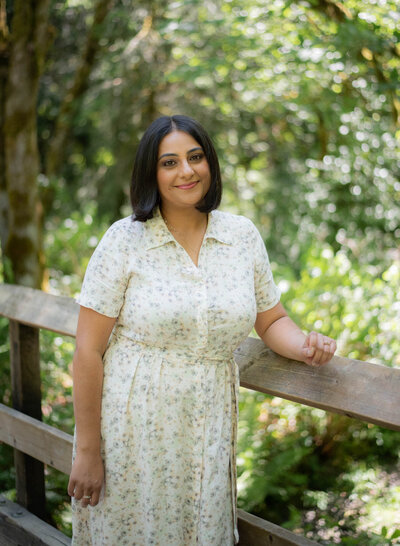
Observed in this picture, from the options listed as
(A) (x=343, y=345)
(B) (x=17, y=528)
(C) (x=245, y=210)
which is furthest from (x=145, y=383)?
(C) (x=245, y=210)

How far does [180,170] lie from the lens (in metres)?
1.75

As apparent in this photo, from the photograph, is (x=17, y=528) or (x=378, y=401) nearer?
(x=378, y=401)

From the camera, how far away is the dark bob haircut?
5.78ft

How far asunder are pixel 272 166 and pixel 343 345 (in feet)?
12.2

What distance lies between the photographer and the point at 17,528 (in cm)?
244

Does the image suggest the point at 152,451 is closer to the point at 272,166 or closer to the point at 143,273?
the point at 143,273

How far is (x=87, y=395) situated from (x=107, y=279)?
1.16 ft

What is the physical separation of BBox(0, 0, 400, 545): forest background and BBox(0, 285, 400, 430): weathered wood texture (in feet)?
4.12

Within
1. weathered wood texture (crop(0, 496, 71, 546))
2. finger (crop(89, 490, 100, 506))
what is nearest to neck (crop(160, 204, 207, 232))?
finger (crop(89, 490, 100, 506))

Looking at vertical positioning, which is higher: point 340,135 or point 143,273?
point 340,135

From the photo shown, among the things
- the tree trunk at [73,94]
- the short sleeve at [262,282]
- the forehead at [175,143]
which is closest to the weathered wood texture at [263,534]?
the short sleeve at [262,282]

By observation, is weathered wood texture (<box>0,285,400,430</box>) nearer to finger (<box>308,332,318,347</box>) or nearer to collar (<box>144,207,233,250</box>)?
finger (<box>308,332,318,347</box>)

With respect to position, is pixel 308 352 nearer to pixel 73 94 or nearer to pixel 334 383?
pixel 334 383

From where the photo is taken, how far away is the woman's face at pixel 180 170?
1750mm
